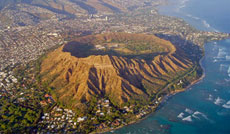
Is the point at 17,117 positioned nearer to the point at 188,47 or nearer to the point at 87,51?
the point at 87,51

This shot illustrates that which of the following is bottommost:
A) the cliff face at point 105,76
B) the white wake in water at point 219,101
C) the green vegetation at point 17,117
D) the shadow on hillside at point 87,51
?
the green vegetation at point 17,117

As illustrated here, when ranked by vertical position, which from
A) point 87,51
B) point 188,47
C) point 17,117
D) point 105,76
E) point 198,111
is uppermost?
point 188,47

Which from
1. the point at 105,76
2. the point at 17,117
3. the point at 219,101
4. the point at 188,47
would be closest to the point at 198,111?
the point at 219,101

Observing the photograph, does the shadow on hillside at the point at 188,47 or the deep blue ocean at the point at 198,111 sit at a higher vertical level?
the shadow on hillside at the point at 188,47

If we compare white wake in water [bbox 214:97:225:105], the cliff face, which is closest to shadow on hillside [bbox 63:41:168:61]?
the cliff face

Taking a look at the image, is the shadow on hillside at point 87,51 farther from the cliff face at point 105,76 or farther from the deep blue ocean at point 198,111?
the deep blue ocean at point 198,111

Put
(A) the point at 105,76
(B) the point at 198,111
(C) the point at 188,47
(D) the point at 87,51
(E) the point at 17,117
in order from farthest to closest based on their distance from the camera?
(C) the point at 188,47
(D) the point at 87,51
(A) the point at 105,76
(B) the point at 198,111
(E) the point at 17,117

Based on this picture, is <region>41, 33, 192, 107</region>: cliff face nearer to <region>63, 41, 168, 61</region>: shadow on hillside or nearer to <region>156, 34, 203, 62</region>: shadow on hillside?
<region>63, 41, 168, 61</region>: shadow on hillside

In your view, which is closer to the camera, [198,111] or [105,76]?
[198,111]

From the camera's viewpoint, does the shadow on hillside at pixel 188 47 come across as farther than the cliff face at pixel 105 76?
Yes

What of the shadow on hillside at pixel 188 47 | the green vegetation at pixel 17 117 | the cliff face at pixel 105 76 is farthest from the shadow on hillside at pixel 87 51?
the green vegetation at pixel 17 117
